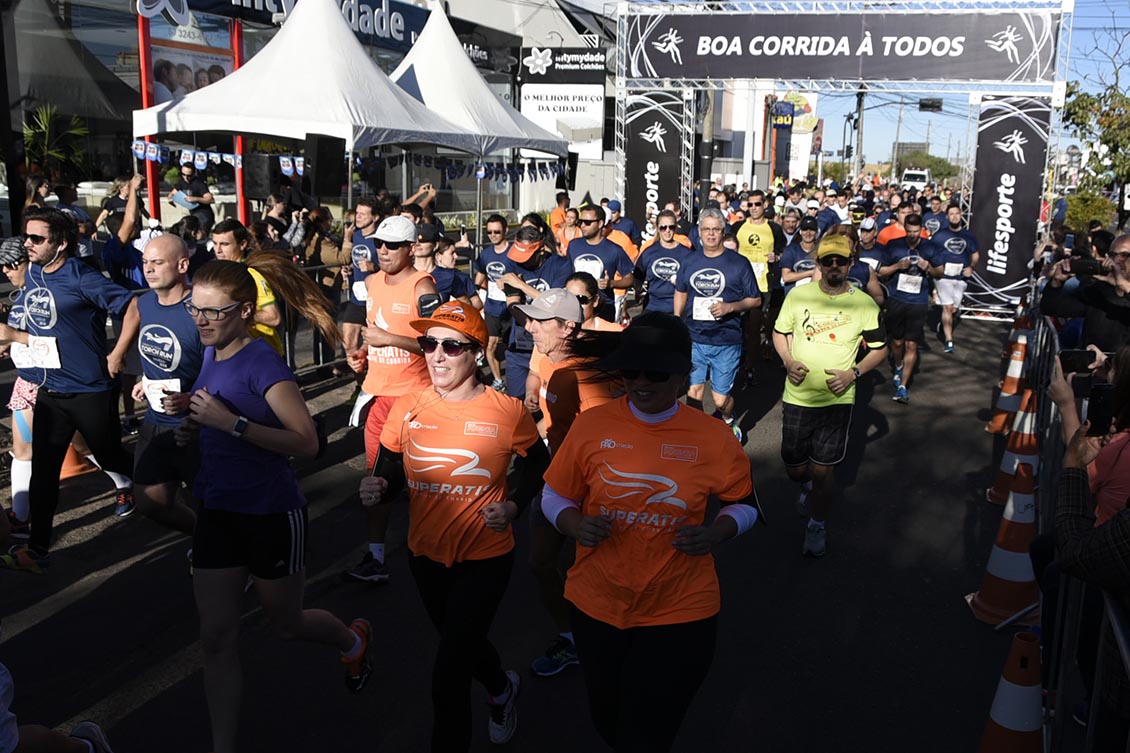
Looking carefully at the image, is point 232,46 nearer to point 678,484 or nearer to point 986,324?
point 986,324

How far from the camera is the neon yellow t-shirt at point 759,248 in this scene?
12.0 meters

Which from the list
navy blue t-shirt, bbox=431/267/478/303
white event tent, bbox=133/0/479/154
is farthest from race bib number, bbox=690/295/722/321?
white event tent, bbox=133/0/479/154

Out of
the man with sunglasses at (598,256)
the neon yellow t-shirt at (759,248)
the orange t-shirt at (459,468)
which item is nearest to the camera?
the orange t-shirt at (459,468)

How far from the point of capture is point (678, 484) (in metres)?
3.15

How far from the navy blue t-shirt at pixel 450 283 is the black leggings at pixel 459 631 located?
398cm

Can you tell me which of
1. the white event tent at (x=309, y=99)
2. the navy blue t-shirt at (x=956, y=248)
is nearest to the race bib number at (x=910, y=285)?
the navy blue t-shirt at (x=956, y=248)

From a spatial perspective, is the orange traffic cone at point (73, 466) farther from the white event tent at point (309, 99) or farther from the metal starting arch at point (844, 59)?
the metal starting arch at point (844, 59)

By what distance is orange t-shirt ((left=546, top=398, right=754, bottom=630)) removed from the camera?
3154 millimetres

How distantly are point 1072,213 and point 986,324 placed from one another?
10.3 feet

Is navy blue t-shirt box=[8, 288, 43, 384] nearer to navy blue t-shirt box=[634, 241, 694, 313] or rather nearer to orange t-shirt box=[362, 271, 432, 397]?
orange t-shirt box=[362, 271, 432, 397]

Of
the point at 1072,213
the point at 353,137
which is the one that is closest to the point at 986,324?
the point at 1072,213

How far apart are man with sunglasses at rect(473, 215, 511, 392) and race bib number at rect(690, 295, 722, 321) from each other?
7.12ft

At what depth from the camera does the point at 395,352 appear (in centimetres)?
588

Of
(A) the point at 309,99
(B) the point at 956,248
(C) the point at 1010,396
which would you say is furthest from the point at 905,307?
(A) the point at 309,99
